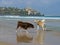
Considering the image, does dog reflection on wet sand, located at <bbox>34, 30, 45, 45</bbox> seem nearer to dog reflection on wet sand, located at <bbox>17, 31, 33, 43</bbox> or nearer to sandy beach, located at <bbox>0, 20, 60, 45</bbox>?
sandy beach, located at <bbox>0, 20, 60, 45</bbox>

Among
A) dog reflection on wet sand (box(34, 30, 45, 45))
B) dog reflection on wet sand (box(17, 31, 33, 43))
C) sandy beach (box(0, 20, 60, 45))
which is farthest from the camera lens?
dog reflection on wet sand (box(17, 31, 33, 43))

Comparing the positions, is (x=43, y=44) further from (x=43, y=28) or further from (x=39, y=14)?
(x=39, y=14)

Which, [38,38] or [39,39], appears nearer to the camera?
[39,39]

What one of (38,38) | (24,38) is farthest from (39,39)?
Result: (24,38)

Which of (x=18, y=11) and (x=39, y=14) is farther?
(x=18, y=11)

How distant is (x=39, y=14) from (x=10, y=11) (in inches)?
311

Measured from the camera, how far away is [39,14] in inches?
1558

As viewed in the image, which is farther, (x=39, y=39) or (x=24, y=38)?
(x=24, y=38)

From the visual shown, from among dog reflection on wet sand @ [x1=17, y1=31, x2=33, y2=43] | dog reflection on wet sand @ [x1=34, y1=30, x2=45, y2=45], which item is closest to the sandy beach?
dog reflection on wet sand @ [x1=34, y1=30, x2=45, y2=45]

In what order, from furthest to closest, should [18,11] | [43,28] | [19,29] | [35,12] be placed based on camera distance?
[18,11], [35,12], [43,28], [19,29]

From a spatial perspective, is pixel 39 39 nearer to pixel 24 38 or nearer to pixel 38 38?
pixel 38 38

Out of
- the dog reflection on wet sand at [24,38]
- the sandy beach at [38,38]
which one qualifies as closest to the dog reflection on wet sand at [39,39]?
the sandy beach at [38,38]

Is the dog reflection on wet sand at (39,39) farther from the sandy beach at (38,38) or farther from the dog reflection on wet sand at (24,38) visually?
the dog reflection on wet sand at (24,38)

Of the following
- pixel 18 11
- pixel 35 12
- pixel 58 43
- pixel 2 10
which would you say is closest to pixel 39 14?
pixel 35 12
